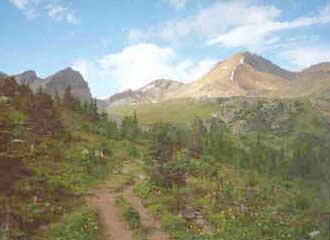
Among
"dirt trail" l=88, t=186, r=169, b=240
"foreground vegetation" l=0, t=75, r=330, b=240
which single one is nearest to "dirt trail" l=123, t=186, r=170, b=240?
"dirt trail" l=88, t=186, r=169, b=240

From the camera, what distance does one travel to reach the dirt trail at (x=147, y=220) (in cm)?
2886

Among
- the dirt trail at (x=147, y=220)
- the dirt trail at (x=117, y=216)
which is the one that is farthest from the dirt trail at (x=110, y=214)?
the dirt trail at (x=147, y=220)

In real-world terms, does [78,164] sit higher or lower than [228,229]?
higher

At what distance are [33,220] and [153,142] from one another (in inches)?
794

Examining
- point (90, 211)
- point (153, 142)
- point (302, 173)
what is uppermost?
point (153, 142)

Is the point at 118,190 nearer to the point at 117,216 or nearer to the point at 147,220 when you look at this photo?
the point at 117,216

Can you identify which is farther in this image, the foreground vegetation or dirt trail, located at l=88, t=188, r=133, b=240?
dirt trail, located at l=88, t=188, r=133, b=240

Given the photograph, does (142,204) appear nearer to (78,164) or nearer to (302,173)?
(78,164)

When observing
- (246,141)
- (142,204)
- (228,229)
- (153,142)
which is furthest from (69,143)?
(246,141)

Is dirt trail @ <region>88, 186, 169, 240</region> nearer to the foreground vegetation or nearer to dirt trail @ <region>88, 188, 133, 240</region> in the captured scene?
dirt trail @ <region>88, 188, 133, 240</region>

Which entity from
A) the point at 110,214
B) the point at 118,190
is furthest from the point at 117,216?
the point at 118,190

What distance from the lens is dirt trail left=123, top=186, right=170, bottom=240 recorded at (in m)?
28.9

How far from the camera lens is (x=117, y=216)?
3319cm

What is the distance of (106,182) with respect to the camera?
46.8m
